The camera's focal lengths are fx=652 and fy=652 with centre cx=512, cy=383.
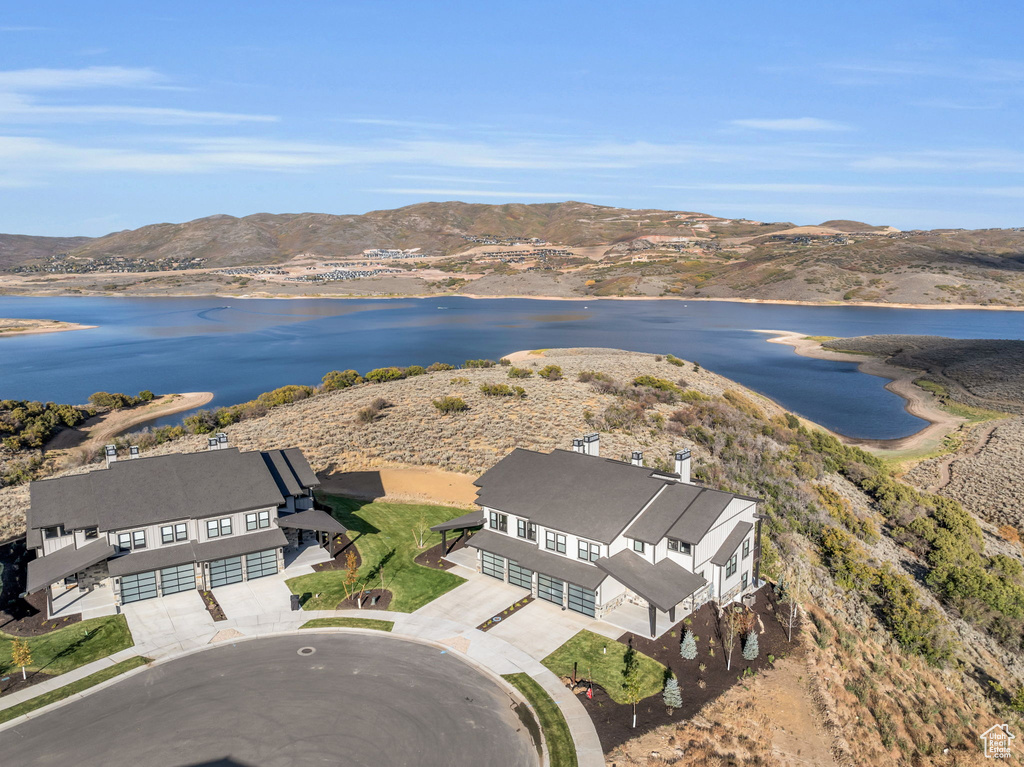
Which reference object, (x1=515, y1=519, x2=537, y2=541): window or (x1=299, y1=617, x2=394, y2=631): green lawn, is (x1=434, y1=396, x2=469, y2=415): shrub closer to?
(x1=515, y1=519, x2=537, y2=541): window

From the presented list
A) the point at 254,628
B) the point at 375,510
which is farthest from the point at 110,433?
the point at 254,628

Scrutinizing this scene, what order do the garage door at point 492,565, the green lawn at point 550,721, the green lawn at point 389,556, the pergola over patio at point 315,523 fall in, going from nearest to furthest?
the green lawn at point 550,721
the green lawn at point 389,556
the garage door at point 492,565
the pergola over patio at point 315,523

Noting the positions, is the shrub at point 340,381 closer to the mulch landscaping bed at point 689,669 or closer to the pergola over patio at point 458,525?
the pergola over patio at point 458,525

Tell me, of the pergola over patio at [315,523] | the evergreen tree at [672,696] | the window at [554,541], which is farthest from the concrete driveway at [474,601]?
the evergreen tree at [672,696]

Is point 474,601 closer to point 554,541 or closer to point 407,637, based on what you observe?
point 407,637

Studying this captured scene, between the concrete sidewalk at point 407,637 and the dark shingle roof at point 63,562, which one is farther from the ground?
the dark shingle roof at point 63,562

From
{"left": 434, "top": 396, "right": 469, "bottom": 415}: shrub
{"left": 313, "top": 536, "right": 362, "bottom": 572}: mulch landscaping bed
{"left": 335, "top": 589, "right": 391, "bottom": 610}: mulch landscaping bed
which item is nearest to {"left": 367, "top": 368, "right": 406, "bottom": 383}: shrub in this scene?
{"left": 434, "top": 396, "right": 469, "bottom": 415}: shrub

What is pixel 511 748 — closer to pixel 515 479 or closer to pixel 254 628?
pixel 254 628
